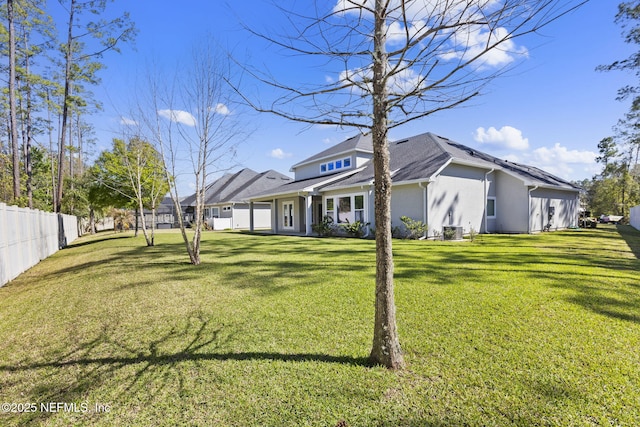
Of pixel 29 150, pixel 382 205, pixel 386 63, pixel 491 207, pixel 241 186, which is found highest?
pixel 29 150

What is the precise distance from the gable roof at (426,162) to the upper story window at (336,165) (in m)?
1.59

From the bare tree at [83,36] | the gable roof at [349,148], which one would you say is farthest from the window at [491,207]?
the bare tree at [83,36]

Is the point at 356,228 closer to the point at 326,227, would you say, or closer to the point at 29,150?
the point at 326,227

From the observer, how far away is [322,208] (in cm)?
1861

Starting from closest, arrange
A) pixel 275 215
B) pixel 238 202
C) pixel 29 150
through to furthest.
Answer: pixel 29 150 < pixel 275 215 < pixel 238 202

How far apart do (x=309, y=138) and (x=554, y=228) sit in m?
20.6

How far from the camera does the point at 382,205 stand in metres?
2.78

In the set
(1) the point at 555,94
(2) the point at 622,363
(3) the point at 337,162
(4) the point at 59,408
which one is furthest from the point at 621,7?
(4) the point at 59,408

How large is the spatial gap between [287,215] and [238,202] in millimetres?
10192

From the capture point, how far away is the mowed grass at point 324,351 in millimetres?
2379

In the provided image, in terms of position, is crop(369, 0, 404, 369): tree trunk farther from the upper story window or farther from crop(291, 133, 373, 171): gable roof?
the upper story window

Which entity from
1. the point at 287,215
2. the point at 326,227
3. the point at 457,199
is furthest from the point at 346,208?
the point at 287,215

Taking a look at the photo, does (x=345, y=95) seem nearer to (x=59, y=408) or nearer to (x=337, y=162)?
(x=59, y=408)

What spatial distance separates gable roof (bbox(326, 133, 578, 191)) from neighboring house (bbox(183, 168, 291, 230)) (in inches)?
577
